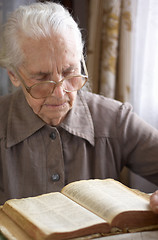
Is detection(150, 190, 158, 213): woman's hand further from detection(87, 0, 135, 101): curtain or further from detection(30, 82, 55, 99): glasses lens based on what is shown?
detection(87, 0, 135, 101): curtain

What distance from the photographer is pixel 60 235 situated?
3.21 feet

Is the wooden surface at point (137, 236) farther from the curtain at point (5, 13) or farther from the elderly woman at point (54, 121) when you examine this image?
the curtain at point (5, 13)

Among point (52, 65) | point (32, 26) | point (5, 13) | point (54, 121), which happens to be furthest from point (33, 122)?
point (5, 13)

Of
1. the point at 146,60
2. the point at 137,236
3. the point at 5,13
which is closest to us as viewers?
the point at 137,236

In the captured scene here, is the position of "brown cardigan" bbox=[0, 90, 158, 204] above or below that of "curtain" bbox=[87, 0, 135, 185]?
below

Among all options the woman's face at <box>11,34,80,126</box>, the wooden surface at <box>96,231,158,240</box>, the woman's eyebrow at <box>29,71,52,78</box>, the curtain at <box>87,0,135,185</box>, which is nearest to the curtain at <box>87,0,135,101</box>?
the curtain at <box>87,0,135,185</box>

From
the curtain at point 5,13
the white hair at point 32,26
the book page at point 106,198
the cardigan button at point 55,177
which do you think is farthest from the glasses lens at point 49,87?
the curtain at point 5,13

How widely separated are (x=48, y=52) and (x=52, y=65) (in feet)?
0.18

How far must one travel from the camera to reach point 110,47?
92.6 inches

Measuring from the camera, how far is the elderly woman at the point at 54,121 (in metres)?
1.61

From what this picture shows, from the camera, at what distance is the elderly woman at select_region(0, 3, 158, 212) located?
161cm

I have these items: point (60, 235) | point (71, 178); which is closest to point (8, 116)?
point (71, 178)

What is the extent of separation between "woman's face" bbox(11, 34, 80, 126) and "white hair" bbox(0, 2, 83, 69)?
0.11ft

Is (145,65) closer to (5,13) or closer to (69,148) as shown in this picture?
(69,148)
